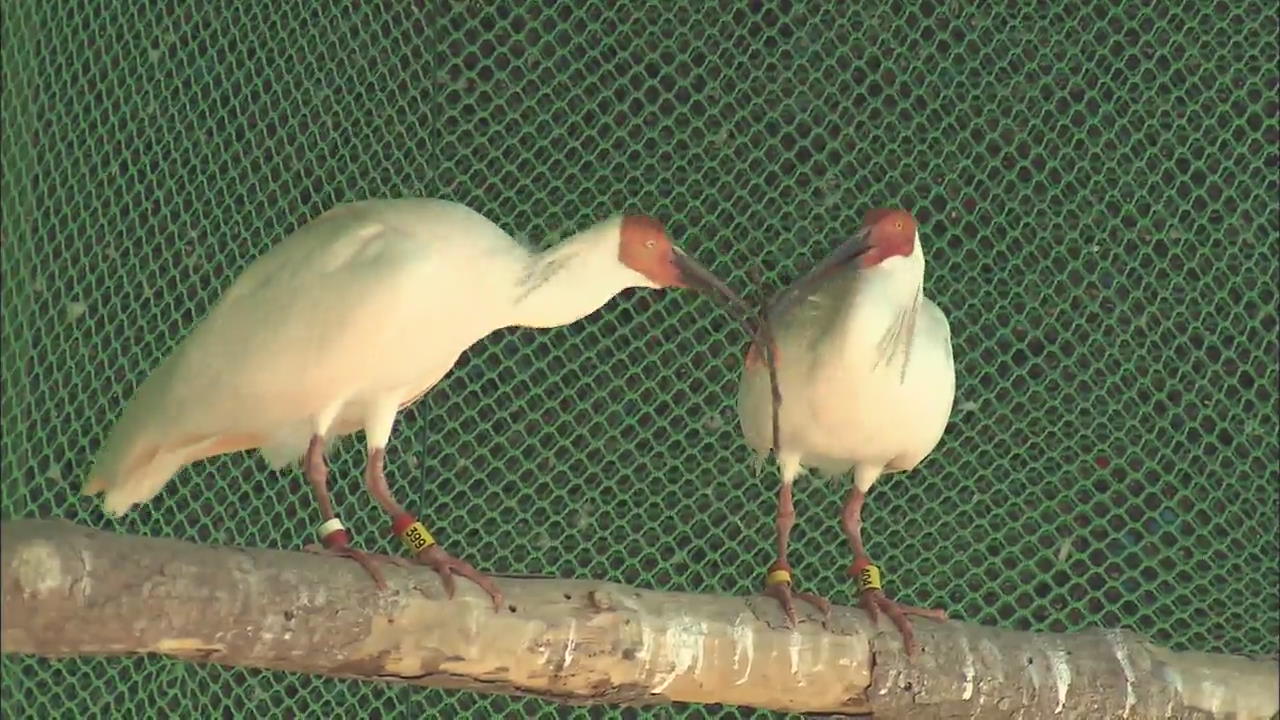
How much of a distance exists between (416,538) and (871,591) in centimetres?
73

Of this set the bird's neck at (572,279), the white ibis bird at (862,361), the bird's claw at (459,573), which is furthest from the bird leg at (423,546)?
the white ibis bird at (862,361)

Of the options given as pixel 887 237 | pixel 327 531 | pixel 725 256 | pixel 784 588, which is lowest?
pixel 725 256

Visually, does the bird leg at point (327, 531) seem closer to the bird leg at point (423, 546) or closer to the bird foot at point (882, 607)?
the bird leg at point (423, 546)

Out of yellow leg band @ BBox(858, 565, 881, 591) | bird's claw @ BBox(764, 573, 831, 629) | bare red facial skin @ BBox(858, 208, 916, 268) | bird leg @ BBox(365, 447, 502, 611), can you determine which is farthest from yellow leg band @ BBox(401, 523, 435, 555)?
bare red facial skin @ BBox(858, 208, 916, 268)

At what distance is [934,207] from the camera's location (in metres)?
3.94

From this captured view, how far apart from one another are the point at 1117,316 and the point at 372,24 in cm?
153

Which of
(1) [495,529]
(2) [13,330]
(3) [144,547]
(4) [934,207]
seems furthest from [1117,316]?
(3) [144,547]

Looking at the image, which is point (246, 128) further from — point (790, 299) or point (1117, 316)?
point (1117, 316)

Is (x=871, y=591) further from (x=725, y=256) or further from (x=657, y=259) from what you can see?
(x=725, y=256)

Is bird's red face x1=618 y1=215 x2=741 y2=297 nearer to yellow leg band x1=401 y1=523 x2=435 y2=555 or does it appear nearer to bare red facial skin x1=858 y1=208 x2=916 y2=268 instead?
bare red facial skin x1=858 y1=208 x2=916 y2=268

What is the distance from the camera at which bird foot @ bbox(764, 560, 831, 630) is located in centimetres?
270

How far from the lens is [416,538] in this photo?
2.56 m

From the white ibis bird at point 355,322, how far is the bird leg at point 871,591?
0.50 m

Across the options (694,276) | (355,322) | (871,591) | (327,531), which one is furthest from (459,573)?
(871,591)
